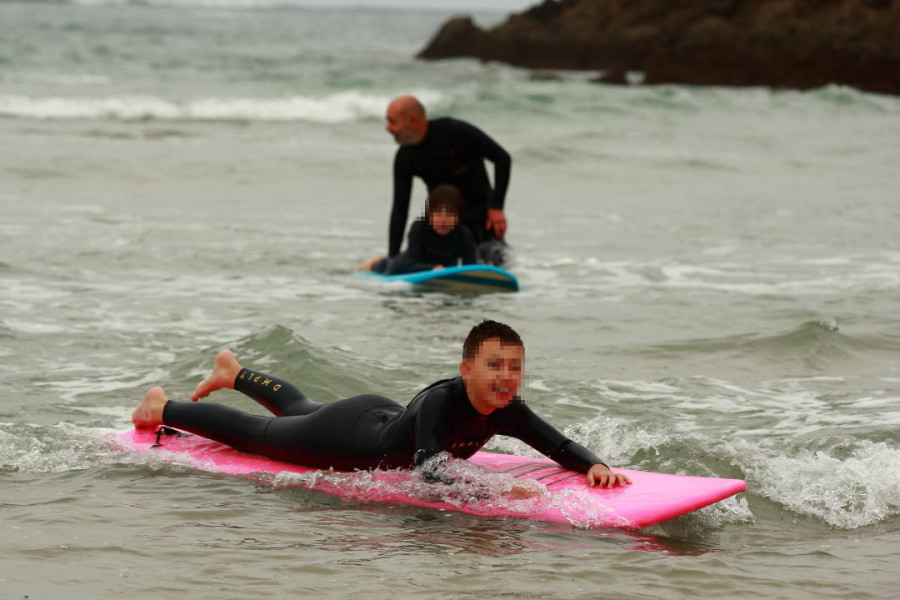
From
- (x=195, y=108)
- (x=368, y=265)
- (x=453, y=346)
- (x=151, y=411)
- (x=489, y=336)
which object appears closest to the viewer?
(x=489, y=336)

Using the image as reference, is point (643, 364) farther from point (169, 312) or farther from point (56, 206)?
point (56, 206)

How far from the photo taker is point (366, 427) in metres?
5.10

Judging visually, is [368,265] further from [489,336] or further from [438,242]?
[489,336]

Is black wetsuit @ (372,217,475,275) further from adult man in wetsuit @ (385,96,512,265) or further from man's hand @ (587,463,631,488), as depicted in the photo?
man's hand @ (587,463,631,488)

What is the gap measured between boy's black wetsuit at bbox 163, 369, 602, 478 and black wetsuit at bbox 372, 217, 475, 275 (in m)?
4.07

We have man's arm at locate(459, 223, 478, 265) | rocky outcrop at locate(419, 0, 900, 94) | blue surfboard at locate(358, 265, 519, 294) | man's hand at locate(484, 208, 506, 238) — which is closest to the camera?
blue surfboard at locate(358, 265, 519, 294)

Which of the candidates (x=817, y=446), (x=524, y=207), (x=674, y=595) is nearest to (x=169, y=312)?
(x=817, y=446)

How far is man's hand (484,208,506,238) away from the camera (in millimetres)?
9742

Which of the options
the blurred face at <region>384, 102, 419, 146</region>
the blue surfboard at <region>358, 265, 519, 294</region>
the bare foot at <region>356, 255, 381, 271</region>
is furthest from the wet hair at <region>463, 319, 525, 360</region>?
the bare foot at <region>356, 255, 381, 271</region>

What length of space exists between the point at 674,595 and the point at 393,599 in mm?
973

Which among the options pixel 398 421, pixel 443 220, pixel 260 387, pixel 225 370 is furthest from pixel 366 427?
pixel 443 220

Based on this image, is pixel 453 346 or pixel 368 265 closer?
pixel 453 346

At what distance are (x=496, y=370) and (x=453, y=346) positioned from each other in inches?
133

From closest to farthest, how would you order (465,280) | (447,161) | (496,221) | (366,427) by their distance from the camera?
1. (366,427)
2. (465,280)
3. (447,161)
4. (496,221)
